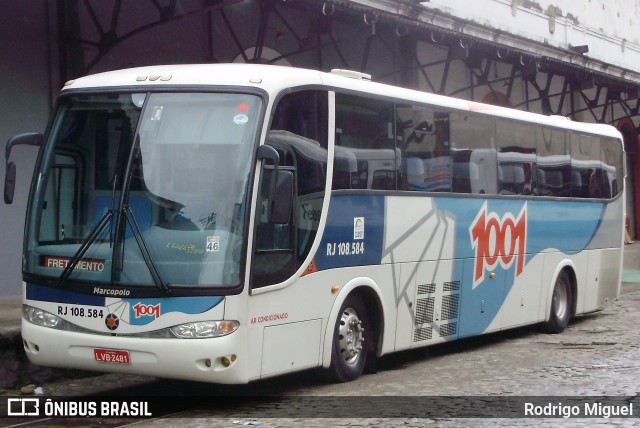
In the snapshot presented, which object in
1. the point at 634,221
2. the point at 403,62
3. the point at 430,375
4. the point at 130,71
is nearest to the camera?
the point at 130,71

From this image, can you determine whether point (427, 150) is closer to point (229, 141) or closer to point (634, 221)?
point (229, 141)

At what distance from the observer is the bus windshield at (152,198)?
8461 mm

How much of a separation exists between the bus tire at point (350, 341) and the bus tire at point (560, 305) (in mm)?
5059

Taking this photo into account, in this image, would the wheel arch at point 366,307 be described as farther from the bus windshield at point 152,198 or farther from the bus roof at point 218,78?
the bus roof at point 218,78

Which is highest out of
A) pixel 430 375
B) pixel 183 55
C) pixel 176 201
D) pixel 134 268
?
pixel 183 55

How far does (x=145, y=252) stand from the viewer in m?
8.52

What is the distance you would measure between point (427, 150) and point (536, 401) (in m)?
3.45

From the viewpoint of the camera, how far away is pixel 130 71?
31.0 feet

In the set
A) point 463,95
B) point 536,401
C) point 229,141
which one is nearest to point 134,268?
point 229,141

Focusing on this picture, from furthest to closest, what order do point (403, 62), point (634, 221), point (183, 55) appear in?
point (634, 221), point (403, 62), point (183, 55)

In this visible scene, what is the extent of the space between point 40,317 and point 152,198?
4.65ft

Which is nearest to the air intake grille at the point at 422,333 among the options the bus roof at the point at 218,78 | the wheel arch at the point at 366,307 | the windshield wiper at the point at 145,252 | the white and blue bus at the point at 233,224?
the white and blue bus at the point at 233,224

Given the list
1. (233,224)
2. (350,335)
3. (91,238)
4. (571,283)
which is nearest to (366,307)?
(350,335)

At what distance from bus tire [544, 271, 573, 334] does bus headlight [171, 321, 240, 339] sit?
7.47m
